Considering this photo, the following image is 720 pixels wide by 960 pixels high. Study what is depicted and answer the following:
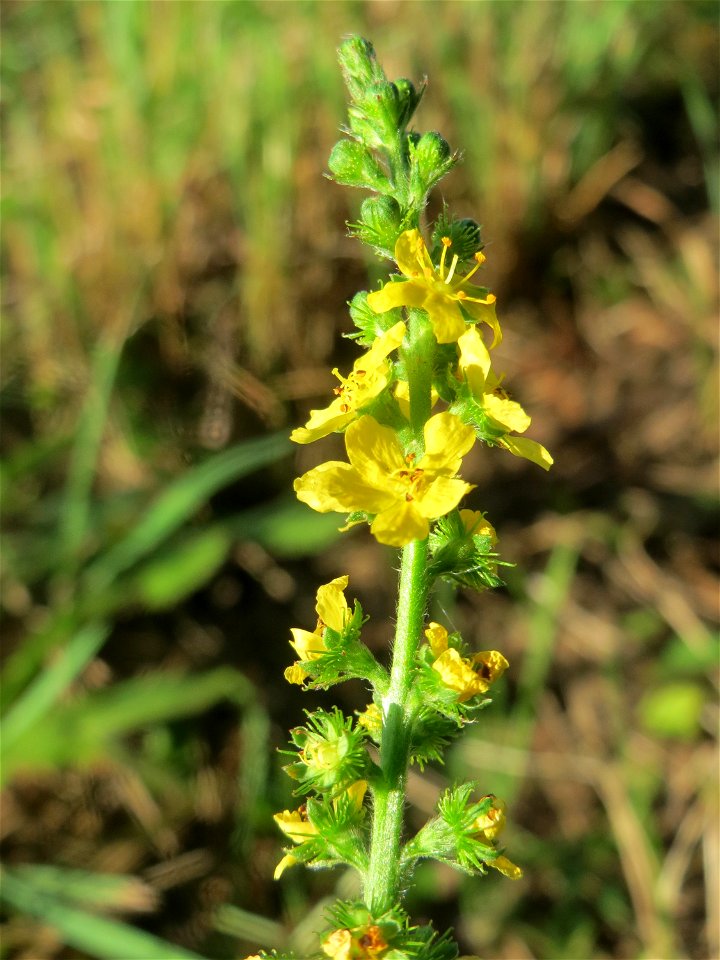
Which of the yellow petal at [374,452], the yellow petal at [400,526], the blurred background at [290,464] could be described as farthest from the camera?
the blurred background at [290,464]

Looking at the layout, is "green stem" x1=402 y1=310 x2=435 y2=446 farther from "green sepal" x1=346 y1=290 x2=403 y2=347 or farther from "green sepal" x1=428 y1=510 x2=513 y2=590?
"green sepal" x1=428 y1=510 x2=513 y2=590

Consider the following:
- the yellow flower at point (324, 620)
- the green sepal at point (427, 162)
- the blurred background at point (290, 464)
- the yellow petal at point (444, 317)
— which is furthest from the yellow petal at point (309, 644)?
the blurred background at point (290, 464)

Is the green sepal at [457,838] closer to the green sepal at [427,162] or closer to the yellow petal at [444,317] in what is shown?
the yellow petal at [444,317]

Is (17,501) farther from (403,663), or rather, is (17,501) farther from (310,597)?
(403,663)

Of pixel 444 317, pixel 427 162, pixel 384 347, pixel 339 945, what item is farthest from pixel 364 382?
pixel 339 945

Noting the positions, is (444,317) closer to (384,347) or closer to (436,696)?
(384,347)

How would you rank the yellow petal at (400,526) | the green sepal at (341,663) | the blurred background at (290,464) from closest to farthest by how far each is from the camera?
the yellow petal at (400,526) → the green sepal at (341,663) → the blurred background at (290,464)

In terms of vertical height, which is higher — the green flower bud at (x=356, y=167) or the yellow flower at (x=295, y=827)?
the green flower bud at (x=356, y=167)

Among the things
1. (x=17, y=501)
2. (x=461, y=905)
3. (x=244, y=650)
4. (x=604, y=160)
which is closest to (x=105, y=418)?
(x=17, y=501)
